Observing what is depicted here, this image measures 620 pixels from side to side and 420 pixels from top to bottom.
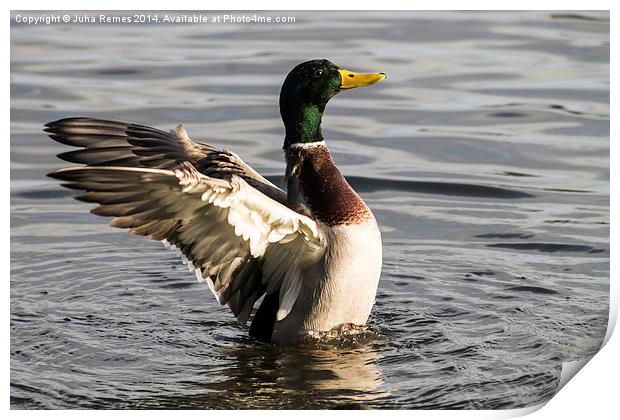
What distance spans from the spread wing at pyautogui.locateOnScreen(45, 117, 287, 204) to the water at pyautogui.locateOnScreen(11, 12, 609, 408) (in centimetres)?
88

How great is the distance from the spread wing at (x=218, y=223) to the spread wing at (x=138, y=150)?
0.46 m

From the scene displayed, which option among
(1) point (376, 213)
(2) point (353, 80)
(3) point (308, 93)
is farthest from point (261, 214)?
(1) point (376, 213)

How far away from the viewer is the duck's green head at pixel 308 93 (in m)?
6.89

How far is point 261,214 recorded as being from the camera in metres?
6.10

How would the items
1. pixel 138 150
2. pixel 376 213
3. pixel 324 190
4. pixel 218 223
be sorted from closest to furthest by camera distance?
1. pixel 218 223
2. pixel 324 190
3. pixel 138 150
4. pixel 376 213

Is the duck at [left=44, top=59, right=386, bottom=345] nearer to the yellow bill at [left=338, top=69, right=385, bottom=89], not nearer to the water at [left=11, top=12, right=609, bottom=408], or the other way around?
the yellow bill at [left=338, top=69, right=385, bottom=89]

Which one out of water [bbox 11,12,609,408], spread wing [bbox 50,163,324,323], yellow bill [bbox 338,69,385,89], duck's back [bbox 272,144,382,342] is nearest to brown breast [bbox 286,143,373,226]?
duck's back [bbox 272,144,382,342]

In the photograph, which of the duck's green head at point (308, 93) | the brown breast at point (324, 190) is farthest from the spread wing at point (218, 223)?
the duck's green head at point (308, 93)

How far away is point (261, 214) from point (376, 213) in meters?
2.95

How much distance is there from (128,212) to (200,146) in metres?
1.51

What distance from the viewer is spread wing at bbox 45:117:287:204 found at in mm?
6887

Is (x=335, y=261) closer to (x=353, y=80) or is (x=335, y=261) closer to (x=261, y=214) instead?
(x=261, y=214)
